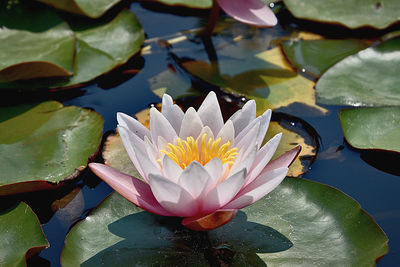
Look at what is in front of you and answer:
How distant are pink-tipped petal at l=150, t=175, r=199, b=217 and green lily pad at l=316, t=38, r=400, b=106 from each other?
140cm

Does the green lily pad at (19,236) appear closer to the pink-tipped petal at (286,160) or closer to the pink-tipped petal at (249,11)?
the pink-tipped petal at (286,160)

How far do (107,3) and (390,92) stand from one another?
2.10 m

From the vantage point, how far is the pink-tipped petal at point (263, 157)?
1.62 meters

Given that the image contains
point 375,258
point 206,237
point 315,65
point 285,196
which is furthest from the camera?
point 315,65

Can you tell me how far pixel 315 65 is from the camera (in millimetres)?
3021

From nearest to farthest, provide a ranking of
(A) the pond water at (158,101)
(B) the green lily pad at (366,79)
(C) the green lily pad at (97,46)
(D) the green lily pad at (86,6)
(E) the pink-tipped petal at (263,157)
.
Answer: (E) the pink-tipped petal at (263,157) → (A) the pond water at (158,101) → (B) the green lily pad at (366,79) → (C) the green lily pad at (97,46) → (D) the green lily pad at (86,6)

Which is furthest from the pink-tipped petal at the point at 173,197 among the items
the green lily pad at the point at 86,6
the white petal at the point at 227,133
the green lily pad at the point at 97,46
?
the green lily pad at the point at 86,6

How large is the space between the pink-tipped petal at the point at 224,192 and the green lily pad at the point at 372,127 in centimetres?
99

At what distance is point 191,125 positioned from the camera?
5.96 ft

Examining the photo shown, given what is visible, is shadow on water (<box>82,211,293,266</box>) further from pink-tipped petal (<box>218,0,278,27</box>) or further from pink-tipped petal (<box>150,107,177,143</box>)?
pink-tipped petal (<box>218,0,278,27</box>)

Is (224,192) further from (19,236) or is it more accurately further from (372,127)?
(372,127)

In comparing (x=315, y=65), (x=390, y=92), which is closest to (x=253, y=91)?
(x=315, y=65)

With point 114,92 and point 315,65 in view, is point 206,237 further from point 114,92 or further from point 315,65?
point 315,65

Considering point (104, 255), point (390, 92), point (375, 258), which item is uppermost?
point (390, 92)
